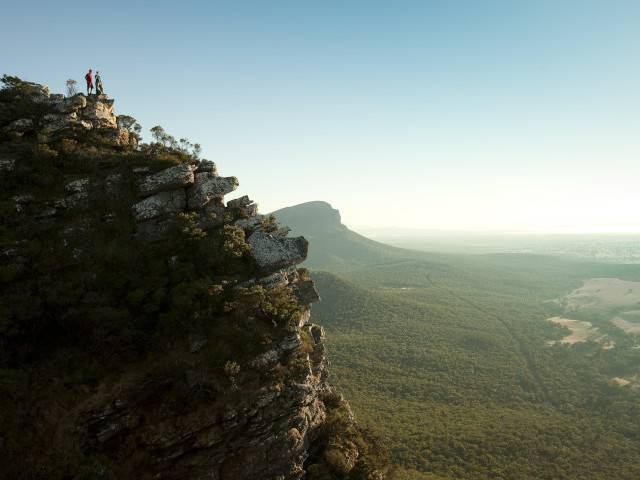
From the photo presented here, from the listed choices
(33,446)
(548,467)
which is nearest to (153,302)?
(33,446)

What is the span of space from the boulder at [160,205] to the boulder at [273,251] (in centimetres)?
517

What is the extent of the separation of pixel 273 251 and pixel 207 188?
6277 mm

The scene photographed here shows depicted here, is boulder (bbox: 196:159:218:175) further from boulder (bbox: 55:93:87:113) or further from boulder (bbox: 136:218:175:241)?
boulder (bbox: 55:93:87:113)

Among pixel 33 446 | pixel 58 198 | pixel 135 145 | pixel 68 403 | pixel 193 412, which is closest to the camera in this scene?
pixel 33 446

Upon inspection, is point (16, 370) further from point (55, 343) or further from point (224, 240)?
point (224, 240)

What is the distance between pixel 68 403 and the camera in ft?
51.1

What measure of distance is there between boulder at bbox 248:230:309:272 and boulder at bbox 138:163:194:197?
5.83m

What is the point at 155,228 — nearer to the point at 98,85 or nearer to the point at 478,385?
the point at 98,85

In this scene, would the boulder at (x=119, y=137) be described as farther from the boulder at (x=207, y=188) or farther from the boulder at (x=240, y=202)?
the boulder at (x=240, y=202)

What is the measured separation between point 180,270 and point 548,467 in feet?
207

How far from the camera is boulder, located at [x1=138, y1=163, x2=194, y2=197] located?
23.6m

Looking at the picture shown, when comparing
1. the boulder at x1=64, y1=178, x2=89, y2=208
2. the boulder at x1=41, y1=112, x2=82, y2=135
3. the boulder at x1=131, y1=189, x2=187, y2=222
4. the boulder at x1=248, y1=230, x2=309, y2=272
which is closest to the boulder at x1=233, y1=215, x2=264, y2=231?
the boulder at x1=248, y1=230, x2=309, y2=272

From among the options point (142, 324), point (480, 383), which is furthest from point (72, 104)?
point (480, 383)

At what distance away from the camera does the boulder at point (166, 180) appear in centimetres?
2364
